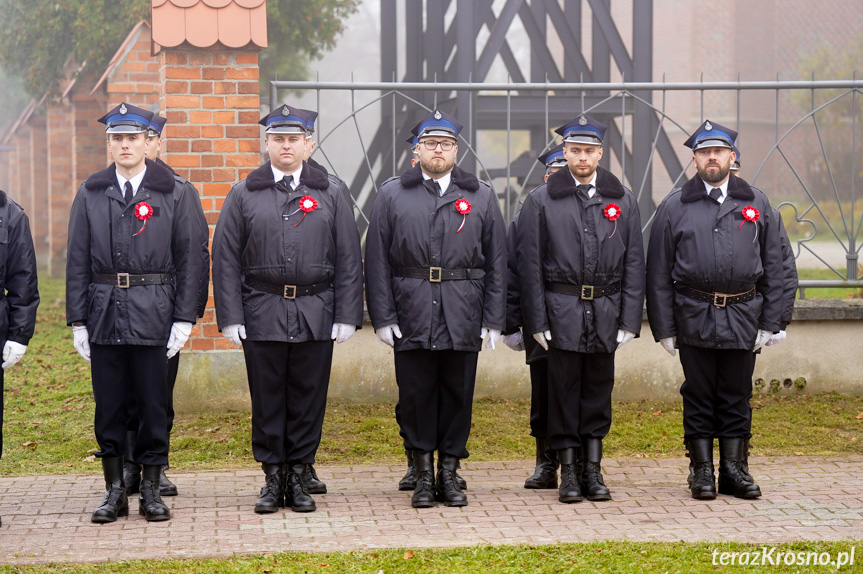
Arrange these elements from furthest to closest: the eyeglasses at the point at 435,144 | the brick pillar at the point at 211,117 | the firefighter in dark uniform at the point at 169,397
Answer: the brick pillar at the point at 211,117 < the eyeglasses at the point at 435,144 < the firefighter in dark uniform at the point at 169,397

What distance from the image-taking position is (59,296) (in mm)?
18594

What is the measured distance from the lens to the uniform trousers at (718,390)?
19.7ft

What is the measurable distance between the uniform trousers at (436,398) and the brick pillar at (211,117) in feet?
7.52

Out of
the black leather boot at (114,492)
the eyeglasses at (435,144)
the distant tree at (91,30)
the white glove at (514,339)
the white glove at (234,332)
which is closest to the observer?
the black leather boot at (114,492)

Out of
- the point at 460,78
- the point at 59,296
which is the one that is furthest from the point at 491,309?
the point at 59,296

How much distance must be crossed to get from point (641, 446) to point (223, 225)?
10.2 ft

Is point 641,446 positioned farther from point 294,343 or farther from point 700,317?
point 294,343

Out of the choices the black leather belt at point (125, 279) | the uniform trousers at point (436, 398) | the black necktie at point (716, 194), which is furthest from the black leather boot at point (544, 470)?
the black leather belt at point (125, 279)

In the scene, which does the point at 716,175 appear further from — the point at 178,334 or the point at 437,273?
the point at 178,334

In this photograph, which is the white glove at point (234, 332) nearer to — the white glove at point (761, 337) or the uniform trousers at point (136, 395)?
the uniform trousers at point (136, 395)

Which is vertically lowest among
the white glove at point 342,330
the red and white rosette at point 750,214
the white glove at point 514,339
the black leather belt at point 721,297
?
the white glove at point 514,339

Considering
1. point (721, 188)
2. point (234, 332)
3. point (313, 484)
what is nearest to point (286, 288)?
point (234, 332)

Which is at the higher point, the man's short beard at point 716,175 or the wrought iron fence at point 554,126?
the wrought iron fence at point 554,126

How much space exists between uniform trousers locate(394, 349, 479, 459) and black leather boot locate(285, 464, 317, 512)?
0.59 meters
